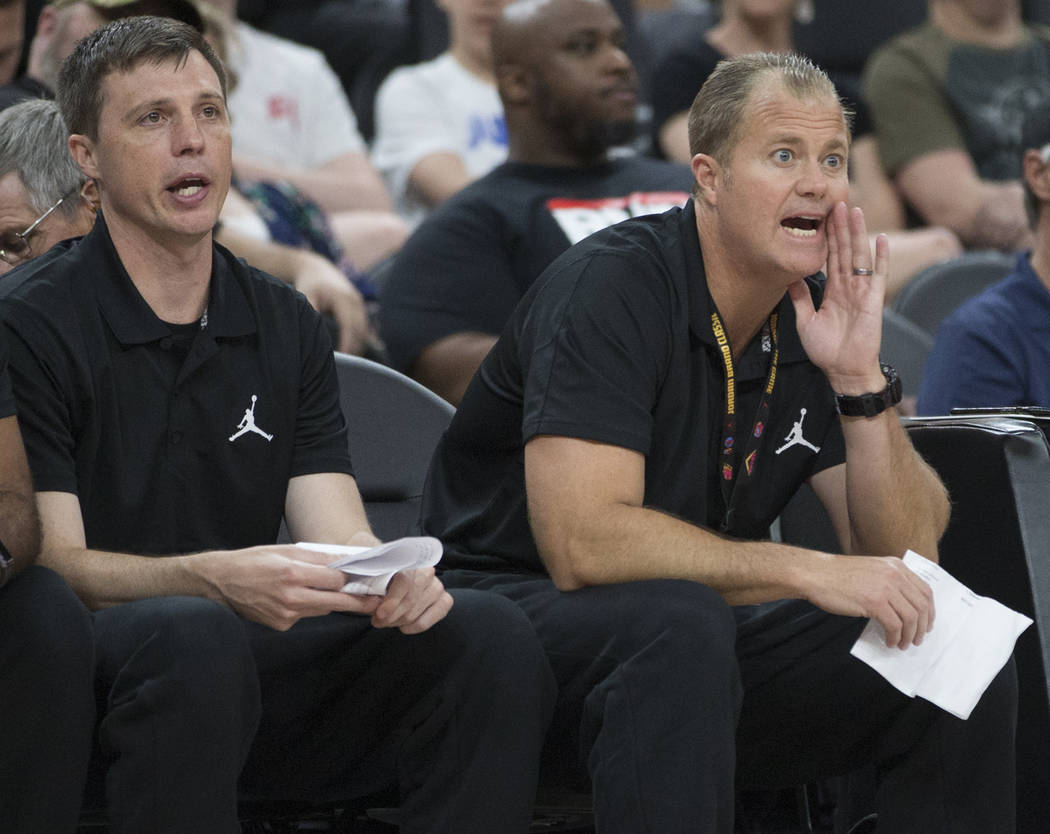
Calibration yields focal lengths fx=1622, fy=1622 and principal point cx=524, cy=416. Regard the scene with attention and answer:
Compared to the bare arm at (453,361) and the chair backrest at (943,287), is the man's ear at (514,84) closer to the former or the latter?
the bare arm at (453,361)

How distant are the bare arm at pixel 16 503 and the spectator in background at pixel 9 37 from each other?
181cm

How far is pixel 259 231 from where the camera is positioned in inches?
150

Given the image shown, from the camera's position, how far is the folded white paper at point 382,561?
2.00 meters

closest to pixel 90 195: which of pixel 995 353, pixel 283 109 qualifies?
pixel 995 353

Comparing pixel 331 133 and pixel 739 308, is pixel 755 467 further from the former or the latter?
pixel 331 133

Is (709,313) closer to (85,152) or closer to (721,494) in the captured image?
(721,494)

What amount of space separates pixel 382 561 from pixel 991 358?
1.70 metres

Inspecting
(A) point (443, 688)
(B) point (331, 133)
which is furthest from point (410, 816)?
(B) point (331, 133)

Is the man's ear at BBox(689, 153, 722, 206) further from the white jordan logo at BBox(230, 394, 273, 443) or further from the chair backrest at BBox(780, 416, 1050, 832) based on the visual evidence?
the white jordan logo at BBox(230, 394, 273, 443)

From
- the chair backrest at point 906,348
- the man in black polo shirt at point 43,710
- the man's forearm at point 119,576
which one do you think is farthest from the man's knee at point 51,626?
the chair backrest at point 906,348

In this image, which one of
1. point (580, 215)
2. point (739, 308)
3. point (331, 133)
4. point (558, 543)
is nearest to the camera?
point (558, 543)

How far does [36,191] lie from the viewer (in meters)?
2.54

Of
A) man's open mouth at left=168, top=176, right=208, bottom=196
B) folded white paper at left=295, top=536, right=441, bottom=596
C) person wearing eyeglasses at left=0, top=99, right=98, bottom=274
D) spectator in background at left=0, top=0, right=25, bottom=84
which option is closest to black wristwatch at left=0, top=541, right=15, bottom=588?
folded white paper at left=295, top=536, right=441, bottom=596

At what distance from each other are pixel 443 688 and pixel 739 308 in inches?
32.1
